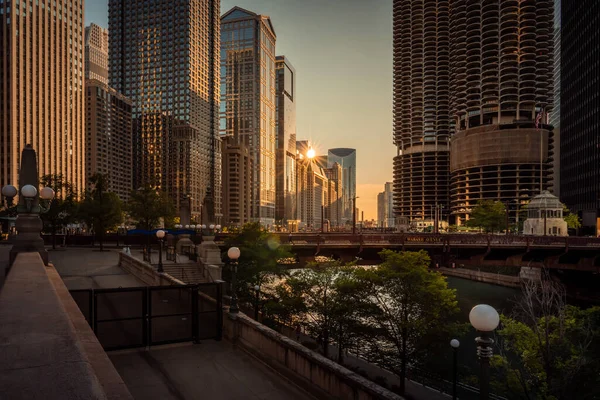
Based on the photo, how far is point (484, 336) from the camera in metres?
6.95

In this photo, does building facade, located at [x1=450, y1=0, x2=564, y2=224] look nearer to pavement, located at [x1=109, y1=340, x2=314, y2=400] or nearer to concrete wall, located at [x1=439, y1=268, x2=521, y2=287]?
concrete wall, located at [x1=439, y1=268, x2=521, y2=287]

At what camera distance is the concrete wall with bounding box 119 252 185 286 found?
2298 centimetres

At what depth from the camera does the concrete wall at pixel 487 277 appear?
71.6m

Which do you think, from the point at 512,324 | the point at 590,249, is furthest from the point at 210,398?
the point at 590,249

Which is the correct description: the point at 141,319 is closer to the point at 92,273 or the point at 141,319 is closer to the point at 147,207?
the point at 92,273

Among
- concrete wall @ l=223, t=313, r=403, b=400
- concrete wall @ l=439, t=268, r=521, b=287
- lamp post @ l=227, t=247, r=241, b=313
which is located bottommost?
concrete wall @ l=439, t=268, r=521, b=287

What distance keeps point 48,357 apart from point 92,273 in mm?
29971

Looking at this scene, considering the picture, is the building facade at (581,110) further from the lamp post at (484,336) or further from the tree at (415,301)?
the lamp post at (484,336)

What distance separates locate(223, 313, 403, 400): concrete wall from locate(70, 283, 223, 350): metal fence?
87 centimetres

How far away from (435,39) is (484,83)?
41157 millimetres

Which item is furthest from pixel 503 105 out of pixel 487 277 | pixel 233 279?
pixel 233 279

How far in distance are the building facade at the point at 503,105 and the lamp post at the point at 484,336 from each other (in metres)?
146

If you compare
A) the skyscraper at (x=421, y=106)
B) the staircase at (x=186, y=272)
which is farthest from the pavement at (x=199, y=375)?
the skyscraper at (x=421, y=106)

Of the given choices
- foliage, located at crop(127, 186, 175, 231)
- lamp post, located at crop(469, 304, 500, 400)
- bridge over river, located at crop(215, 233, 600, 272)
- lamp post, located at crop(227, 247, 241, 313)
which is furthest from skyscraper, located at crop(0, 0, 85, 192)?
lamp post, located at crop(469, 304, 500, 400)
